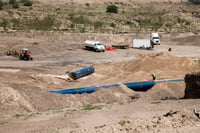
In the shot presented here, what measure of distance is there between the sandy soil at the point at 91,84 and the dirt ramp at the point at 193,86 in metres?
1.13

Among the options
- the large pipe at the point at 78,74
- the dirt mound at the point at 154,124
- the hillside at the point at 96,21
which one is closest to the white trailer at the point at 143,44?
the hillside at the point at 96,21

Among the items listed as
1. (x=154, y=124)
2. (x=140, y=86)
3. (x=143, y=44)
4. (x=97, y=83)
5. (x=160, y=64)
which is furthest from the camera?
(x=143, y=44)

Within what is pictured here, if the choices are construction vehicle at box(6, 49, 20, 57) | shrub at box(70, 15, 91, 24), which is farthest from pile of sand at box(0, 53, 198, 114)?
shrub at box(70, 15, 91, 24)

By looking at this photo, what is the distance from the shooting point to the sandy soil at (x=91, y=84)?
655 inches

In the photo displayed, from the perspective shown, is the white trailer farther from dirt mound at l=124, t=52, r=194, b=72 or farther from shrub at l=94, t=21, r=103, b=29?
shrub at l=94, t=21, r=103, b=29

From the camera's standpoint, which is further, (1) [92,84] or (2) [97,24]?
(2) [97,24]

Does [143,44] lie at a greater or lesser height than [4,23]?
lesser

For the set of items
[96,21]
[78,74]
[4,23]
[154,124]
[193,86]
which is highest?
[4,23]

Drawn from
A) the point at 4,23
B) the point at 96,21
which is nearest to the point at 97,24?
the point at 96,21

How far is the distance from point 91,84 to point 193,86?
10.9m

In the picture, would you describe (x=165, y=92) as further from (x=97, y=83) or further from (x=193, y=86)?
(x=97, y=83)

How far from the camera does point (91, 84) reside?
3347 centimetres

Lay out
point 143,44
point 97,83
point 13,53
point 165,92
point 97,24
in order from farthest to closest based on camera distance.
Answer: point 97,24 → point 143,44 → point 13,53 → point 97,83 → point 165,92

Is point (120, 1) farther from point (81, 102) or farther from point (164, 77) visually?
point (81, 102)
